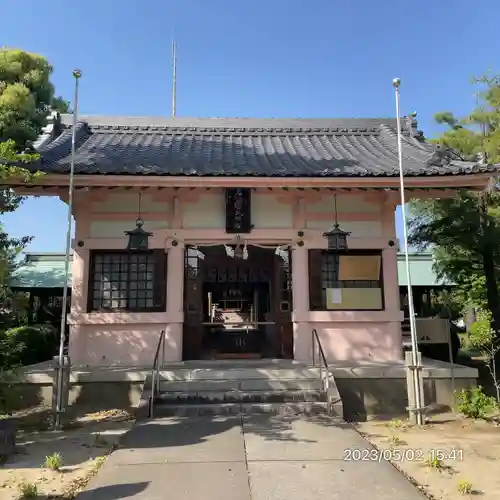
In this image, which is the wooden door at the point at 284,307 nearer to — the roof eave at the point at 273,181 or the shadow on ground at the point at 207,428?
the roof eave at the point at 273,181

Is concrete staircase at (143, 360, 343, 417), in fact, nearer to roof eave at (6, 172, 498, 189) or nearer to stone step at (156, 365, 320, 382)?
stone step at (156, 365, 320, 382)

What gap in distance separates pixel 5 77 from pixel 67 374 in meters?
11.8

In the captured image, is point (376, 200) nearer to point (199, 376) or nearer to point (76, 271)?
point (199, 376)

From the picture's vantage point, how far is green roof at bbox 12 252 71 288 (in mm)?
19469

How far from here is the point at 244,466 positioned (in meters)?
4.87

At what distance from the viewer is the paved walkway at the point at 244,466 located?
165 inches

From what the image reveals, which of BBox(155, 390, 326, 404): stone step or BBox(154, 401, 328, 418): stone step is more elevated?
BBox(155, 390, 326, 404): stone step

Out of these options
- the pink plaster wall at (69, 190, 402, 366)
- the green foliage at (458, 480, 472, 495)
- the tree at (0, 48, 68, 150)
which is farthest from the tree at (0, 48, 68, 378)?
the green foliage at (458, 480, 472, 495)

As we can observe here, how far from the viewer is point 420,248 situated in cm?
1374

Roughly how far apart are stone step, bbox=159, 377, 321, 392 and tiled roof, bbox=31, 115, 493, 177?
404 cm

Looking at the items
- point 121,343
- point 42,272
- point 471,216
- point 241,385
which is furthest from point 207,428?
point 42,272

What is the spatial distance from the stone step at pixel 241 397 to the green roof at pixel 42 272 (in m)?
13.5

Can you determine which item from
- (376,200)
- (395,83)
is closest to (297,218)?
(376,200)

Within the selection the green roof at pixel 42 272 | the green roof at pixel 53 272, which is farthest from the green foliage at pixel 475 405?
the green roof at pixel 42 272
